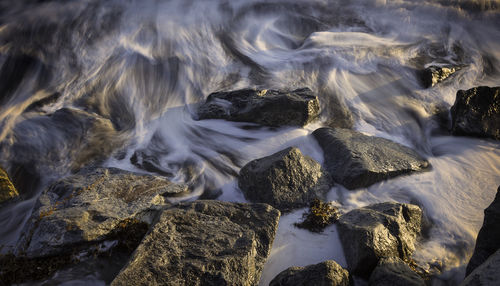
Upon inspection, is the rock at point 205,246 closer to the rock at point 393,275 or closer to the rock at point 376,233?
the rock at point 376,233

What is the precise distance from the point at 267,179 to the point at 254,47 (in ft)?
16.4

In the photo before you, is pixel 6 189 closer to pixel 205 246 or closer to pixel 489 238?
pixel 205 246

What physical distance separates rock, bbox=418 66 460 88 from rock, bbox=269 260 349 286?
578 centimetres

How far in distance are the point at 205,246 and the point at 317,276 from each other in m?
1.04

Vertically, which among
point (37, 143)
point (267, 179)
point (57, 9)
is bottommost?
point (37, 143)

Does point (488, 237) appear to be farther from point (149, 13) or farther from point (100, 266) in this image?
point (149, 13)

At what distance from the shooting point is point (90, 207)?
3.91 meters

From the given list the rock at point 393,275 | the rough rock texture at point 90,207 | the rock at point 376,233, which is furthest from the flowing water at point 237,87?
the rock at point 393,275

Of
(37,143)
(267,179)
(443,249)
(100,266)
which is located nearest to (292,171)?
(267,179)

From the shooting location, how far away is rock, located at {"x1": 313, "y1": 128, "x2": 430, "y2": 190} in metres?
4.71

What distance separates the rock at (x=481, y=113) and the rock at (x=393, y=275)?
371 centimetres

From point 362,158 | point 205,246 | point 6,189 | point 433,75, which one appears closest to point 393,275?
point 205,246

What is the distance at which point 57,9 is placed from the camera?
8.78 metres

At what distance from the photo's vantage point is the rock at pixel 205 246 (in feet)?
9.80
